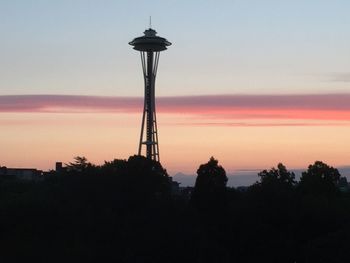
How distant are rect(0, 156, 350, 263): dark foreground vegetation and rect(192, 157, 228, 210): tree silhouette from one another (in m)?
0.06

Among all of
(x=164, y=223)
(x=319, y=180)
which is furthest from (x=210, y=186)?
(x=319, y=180)

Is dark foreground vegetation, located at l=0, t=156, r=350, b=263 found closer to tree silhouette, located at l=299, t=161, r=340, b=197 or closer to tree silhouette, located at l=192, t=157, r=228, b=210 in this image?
tree silhouette, located at l=192, t=157, r=228, b=210

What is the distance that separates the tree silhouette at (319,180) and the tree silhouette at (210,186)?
1296 cm

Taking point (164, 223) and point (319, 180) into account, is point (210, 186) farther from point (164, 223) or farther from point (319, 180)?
point (319, 180)

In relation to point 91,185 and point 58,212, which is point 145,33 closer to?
point 91,185

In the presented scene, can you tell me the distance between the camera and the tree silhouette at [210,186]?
45.3 metres

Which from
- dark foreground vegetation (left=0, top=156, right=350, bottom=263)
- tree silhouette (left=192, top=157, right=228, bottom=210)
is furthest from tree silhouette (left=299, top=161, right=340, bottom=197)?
tree silhouette (left=192, top=157, right=228, bottom=210)

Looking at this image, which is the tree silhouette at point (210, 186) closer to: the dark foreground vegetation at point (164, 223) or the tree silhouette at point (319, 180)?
the dark foreground vegetation at point (164, 223)

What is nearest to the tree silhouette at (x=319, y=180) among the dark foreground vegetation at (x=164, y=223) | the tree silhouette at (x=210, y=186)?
the dark foreground vegetation at (x=164, y=223)

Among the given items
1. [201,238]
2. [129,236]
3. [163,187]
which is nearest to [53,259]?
[129,236]

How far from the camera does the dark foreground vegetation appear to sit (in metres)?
36.2

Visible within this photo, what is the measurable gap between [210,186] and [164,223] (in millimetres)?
8847

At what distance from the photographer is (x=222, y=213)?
43.4 meters

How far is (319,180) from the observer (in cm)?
6084
